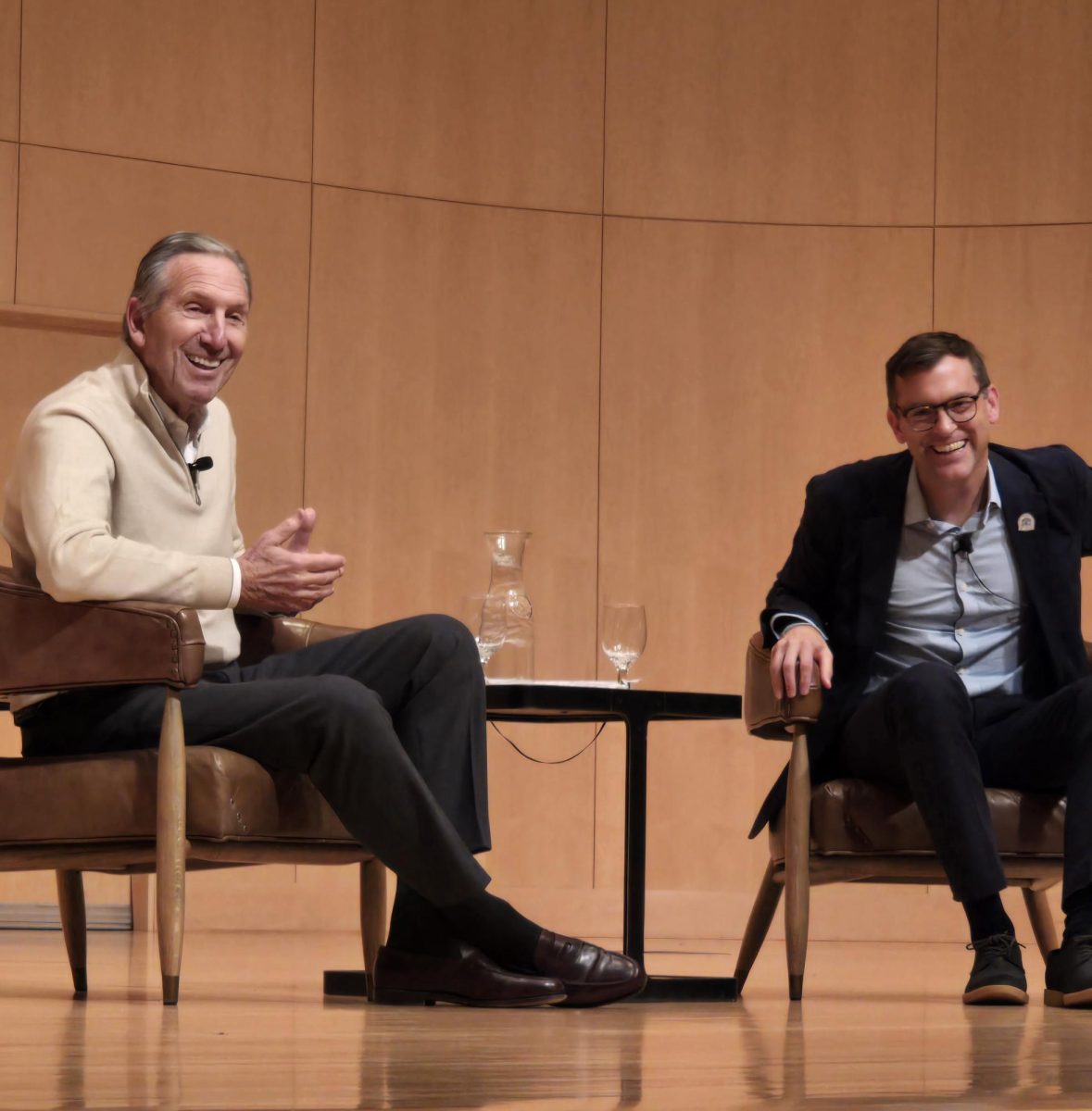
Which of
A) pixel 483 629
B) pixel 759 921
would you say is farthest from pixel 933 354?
pixel 759 921

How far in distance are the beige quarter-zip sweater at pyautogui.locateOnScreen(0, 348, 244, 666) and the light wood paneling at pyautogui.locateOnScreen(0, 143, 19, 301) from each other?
2535 millimetres

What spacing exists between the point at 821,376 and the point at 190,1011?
3.92m

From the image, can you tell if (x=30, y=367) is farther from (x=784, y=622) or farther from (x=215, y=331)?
(x=784, y=622)

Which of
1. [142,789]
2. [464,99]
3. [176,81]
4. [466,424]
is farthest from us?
[464,99]

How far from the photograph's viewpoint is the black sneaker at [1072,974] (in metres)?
2.63

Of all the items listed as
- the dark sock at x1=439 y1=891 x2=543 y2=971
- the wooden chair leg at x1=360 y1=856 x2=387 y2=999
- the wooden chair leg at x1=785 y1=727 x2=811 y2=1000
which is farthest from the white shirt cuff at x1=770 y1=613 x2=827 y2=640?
the dark sock at x1=439 y1=891 x2=543 y2=971

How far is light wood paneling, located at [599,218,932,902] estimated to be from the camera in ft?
18.7

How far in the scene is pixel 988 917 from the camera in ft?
9.01

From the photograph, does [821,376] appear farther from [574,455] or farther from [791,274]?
[574,455]

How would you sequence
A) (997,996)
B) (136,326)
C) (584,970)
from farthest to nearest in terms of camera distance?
(136,326)
(997,996)
(584,970)

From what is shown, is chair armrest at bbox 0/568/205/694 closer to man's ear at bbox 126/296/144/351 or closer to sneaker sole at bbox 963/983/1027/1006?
man's ear at bbox 126/296/144/351

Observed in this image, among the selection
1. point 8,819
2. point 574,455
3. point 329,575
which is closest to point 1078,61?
point 574,455

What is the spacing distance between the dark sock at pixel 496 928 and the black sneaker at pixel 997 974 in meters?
0.77

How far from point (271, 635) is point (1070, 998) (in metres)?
1.43
